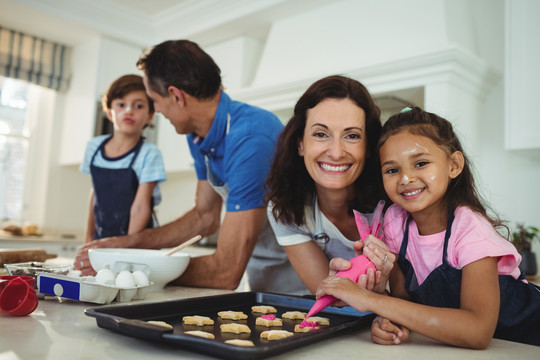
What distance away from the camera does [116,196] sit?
78.0 inches

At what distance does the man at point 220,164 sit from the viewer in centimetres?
139

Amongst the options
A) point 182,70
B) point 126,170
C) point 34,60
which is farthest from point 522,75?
point 34,60

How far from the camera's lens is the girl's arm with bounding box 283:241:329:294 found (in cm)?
120

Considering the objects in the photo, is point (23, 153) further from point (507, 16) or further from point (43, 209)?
point (507, 16)

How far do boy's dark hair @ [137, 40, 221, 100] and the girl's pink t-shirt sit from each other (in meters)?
0.86

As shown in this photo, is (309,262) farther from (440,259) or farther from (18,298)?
(18,298)

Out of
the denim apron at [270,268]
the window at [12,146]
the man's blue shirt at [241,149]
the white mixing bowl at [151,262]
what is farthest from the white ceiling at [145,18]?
the white mixing bowl at [151,262]

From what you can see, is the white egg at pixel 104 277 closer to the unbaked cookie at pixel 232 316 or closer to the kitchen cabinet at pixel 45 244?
the unbaked cookie at pixel 232 316

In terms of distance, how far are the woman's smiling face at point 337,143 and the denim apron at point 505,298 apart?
30cm

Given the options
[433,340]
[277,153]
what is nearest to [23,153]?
[277,153]

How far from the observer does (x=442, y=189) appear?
0.93 m

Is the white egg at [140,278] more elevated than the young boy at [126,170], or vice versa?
the young boy at [126,170]

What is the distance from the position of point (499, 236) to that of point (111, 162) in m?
1.62

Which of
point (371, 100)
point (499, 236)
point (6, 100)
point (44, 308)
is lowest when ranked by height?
point (44, 308)
